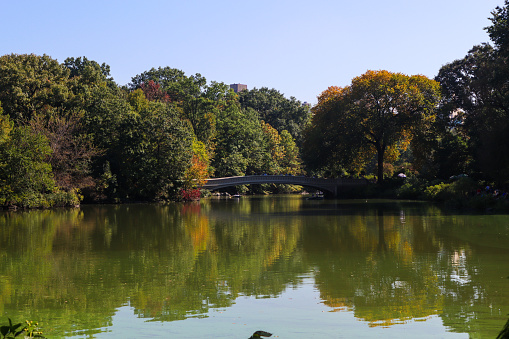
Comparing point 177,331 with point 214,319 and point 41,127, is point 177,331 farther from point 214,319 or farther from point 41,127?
point 41,127

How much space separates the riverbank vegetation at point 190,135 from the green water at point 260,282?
52.8ft

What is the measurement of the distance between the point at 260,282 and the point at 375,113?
45.9 metres

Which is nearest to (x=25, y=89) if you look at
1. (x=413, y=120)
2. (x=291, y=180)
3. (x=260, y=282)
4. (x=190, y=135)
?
(x=190, y=135)

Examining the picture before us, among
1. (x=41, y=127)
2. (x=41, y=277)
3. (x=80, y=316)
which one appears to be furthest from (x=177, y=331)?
(x=41, y=127)

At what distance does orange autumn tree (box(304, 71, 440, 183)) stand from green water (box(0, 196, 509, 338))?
32.6 meters

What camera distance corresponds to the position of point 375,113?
185 ft

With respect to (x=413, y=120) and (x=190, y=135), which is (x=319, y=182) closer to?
(x=413, y=120)

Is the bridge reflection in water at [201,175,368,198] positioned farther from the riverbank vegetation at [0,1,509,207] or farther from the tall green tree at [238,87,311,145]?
the tall green tree at [238,87,311,145]

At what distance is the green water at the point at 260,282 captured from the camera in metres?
9.02

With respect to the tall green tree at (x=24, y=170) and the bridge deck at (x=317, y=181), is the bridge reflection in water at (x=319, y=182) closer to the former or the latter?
the bridge deck at (x=317, y=181)

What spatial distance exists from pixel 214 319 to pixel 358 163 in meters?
54.8

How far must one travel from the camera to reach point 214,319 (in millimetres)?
9375

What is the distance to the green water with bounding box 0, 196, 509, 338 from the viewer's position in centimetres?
Answer: 902

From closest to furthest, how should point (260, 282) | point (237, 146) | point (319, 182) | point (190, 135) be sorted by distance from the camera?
point (260, 282), point (190, 135), point (319, 182), point (237, 146)
